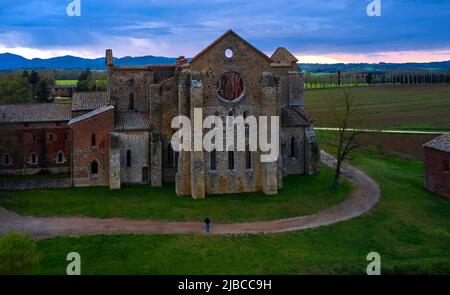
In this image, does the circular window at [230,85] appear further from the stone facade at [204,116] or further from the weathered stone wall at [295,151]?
the weathered stone wall at [295,151]

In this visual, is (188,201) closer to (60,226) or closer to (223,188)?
(223,188)

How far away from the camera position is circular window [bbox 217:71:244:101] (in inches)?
1590

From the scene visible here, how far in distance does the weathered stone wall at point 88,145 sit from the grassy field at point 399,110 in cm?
5670

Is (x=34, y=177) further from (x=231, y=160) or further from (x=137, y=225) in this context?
(x=231, y=160)

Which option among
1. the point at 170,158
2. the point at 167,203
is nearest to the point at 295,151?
the point at 170,158

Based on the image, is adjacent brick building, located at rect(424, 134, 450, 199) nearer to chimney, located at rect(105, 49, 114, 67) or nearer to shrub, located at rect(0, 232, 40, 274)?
chimney, located at rect(105, 49, 114, 67)

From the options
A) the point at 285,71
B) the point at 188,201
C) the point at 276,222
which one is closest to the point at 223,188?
the point at 188,201

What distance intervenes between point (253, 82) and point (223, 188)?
9487 millimetres

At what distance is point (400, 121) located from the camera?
90562mm

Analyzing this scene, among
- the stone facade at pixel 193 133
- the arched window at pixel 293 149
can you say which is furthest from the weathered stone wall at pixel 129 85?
the arched window at pixel 293 149

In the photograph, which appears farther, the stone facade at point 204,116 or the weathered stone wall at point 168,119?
the weathered stone wall at point 168,119

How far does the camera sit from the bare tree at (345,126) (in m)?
43.2

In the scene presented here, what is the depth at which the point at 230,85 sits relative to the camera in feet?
133
